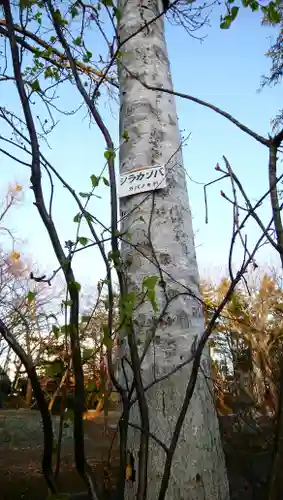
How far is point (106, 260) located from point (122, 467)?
0.32m

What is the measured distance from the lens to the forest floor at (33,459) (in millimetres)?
1507

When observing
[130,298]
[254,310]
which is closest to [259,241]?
[130,298]

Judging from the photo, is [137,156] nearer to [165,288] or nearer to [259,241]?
[165,288]

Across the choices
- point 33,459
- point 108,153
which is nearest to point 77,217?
point 108,153

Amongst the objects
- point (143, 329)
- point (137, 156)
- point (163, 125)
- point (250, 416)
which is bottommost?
point (250, 416)

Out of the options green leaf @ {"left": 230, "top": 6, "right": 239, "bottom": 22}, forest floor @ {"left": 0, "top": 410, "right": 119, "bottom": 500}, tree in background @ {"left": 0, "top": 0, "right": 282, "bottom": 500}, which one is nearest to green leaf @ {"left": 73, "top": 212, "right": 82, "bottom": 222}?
tree in background @ {"left": 0, "top": 0, "right": 282, "bottom": 500}

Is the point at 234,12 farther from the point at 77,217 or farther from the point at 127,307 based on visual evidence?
the point at 127,307

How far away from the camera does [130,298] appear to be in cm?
60

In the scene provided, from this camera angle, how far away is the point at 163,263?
111 centimetres

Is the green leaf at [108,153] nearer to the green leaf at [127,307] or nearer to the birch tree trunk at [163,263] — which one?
the birch tree trunk at [163,263]

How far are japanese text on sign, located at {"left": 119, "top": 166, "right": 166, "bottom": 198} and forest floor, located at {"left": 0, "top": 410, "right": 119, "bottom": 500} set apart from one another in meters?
0.69

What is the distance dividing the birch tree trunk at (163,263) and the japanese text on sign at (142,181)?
3 centimetres

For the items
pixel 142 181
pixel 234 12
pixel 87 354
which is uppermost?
pixel 234 12

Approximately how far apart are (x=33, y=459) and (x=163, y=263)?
2200 millimetres
